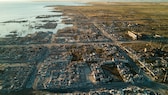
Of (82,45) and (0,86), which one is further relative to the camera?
(82,45)

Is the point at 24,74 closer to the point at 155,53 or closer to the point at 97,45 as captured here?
the point at 97,45

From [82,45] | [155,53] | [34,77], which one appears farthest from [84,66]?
[155,53]

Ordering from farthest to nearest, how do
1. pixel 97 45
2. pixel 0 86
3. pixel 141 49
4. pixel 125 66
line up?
1. pixel 97 45
2. pixel 141 49
3. pixel 125 66
4. pixel 0 86

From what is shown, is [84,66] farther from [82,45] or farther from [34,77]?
[82,45]

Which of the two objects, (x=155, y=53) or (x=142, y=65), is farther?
(x=155, y=53)

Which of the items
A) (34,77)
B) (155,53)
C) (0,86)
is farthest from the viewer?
(155,53)

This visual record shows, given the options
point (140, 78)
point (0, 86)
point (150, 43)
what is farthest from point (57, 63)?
point (150, 43)

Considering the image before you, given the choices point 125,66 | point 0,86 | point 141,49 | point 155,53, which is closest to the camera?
point 0,86

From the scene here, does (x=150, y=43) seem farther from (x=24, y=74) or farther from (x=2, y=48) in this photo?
(x=2, y=48)

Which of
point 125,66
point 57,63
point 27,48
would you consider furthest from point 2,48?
point 125,66
